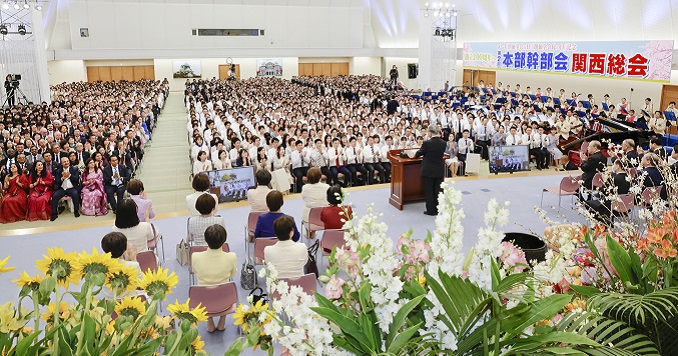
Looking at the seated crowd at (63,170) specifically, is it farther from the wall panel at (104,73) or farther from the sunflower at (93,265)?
the wall panel at (104,73)

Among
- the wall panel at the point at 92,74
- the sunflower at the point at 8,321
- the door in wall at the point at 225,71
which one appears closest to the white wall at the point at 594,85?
the door in wall at the point at 225,71

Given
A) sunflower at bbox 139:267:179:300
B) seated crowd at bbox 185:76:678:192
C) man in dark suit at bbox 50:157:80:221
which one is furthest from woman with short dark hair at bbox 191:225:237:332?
man in dark suit at bbox 50:157:80:221

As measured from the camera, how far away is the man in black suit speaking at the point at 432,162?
7.15 meters

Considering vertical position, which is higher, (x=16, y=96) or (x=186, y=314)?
(x=16, y=96)

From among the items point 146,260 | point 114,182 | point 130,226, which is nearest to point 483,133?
point 114,182

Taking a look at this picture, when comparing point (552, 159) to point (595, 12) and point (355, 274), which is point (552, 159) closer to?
point (595, 12)

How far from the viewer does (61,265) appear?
1.60m

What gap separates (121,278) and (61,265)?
17 centimetres

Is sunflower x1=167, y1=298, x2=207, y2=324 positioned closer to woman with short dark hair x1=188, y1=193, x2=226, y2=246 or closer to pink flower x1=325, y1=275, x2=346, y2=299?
pink flower x1=325, y1=275, x2=346, y2=299

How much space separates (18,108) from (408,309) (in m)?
18.0

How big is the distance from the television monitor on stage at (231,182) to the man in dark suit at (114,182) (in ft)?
5.75

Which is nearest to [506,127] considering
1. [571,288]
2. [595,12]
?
[595,12]

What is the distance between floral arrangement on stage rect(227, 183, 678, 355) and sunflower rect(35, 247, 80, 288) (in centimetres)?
57

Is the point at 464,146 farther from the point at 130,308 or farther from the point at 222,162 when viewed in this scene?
the point at 130,308
